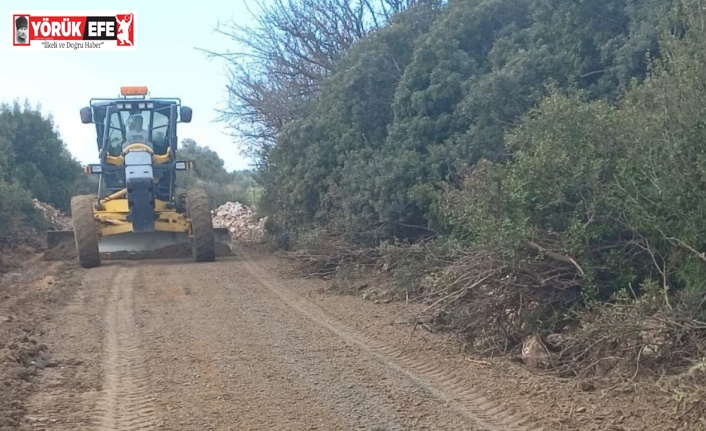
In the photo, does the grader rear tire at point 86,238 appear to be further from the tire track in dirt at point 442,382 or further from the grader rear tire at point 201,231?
the tire track in dirt at point 442,382

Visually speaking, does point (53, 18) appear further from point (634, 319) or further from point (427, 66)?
point (634, 319)

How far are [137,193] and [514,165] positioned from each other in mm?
10010

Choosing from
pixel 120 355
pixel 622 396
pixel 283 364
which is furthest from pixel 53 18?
pixel 622 396

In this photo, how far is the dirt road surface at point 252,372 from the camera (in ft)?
20.5

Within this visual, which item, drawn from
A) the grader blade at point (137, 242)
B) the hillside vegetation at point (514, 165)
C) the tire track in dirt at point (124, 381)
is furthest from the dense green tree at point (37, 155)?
the tire track in dirt at point (124, 381)

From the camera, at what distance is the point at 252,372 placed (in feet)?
25.2

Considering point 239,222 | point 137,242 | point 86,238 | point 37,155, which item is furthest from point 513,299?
point 37,155

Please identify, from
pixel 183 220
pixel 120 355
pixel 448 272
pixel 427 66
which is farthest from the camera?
pixel 183 220

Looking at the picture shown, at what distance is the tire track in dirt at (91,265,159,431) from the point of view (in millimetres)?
6219

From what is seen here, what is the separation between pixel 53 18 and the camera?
53.0 feet

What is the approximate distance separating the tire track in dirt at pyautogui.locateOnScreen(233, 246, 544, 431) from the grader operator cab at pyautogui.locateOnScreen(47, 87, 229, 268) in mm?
7060

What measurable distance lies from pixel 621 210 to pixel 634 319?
1612 millimetres

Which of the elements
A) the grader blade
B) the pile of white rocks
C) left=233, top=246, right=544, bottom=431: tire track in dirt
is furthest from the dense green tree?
left=233, top=246, right=544, bottom=431: tire track in dirt

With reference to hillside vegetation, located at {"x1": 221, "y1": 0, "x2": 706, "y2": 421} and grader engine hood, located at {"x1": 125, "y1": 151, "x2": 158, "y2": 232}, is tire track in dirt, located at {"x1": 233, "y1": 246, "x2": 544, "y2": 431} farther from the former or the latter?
grader engine hood, located at {"x1": 125, "y1": 151, "x2": 158, "y2": 232}
